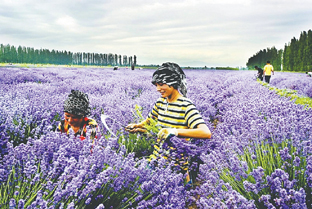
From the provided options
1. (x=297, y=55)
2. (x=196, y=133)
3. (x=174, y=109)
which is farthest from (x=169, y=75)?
(x=297, y=55)

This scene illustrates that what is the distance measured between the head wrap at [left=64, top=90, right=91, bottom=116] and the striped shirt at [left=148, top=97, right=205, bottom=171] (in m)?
0.68

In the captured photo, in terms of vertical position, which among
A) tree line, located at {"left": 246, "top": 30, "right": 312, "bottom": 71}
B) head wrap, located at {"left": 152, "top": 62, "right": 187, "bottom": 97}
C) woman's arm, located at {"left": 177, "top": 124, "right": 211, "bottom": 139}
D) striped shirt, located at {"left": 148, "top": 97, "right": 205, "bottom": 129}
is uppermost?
tree line, located at {"left": 246, "top": 30, "right": 312, "bottom": 71}

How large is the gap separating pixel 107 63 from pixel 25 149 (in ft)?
348

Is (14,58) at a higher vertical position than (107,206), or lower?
higher

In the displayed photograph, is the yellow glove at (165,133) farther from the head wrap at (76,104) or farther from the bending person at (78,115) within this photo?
the head wrap at (76,104)

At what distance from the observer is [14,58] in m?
80.5

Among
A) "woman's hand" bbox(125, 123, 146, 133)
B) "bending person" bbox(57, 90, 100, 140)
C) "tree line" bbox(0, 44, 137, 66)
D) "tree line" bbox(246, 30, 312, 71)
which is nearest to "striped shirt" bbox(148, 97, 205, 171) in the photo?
"woman's hand" bbox(125, 123, 146, 133)

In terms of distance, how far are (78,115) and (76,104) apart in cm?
12

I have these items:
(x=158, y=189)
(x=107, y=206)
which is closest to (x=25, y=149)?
(x=107, y=206)

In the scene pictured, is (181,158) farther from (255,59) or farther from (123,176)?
(255,59)

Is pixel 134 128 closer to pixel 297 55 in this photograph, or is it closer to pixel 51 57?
pixel 297 55

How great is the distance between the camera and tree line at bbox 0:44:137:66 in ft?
264

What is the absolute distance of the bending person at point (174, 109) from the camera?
79.5 inches

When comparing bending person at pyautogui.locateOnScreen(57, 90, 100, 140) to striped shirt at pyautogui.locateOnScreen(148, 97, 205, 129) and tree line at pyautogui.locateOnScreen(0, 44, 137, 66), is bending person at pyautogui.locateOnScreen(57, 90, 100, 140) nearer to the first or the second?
striped shirt at pyautogui.locateOnScreen(148, 97, 205, 129)
